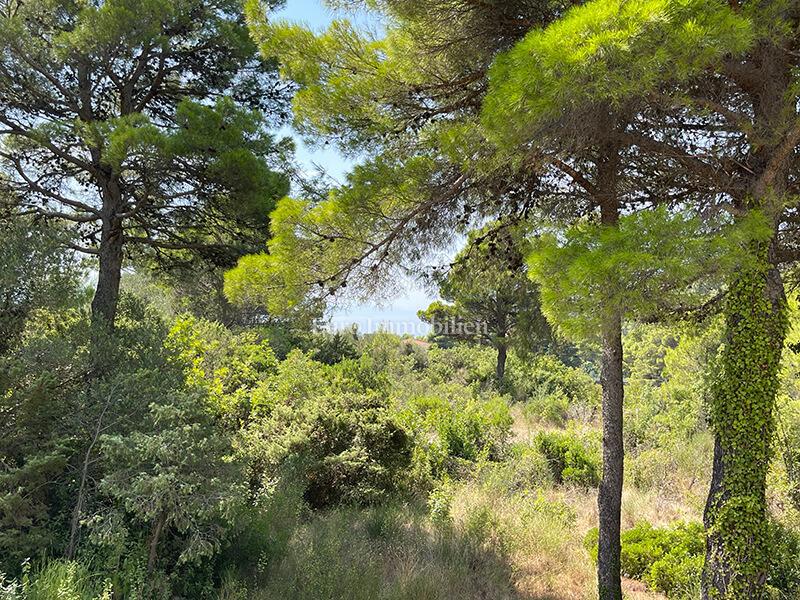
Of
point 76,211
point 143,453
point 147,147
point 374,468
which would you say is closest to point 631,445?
point 374,468

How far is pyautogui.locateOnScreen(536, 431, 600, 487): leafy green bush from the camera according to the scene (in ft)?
24.0

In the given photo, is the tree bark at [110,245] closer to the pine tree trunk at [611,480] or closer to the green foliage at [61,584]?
the green foliage at [61,584]

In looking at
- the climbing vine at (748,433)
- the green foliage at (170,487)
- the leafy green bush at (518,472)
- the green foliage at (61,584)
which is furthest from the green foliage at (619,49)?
the leafy green bush at (518,472)

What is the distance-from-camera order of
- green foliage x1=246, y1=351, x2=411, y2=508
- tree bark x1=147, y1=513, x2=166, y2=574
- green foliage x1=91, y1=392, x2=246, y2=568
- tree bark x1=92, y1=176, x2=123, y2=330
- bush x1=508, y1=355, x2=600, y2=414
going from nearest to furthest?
green foliage x1=91, y1=392, x2=246, y2=568
tree bark x1=147, y1=513, x2=166, y2=574
green foliage x1=246, y1=351, x2=411, y2=508
tree bark x1=92, y1=176, x2=123, y2=330
bush x1=508, y1=355, x2=600, y2=414

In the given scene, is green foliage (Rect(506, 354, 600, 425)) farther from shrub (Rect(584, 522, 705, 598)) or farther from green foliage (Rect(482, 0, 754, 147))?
green foliage (Rect(482, 0, 754, 147))

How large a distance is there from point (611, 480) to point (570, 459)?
146 inches

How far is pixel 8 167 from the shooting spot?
263 inches

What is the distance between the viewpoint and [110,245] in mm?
6742

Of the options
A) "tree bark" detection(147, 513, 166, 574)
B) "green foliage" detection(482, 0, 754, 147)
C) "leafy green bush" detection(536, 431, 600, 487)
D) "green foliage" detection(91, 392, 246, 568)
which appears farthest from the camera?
"leafy green bush" detection(536, 431, 600, 487)

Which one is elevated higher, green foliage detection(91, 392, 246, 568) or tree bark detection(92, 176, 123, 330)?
tree bark detection(92, 176, 123, 330)

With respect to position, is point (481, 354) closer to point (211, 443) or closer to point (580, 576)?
point (580, 576)

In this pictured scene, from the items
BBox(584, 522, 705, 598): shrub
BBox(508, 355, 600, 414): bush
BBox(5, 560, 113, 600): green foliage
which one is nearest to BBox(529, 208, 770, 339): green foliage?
BBox(584, 522, 705, 598): shrub

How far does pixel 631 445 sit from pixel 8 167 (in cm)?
1148

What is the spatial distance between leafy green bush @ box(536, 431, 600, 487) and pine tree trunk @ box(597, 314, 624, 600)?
3.19 meters
